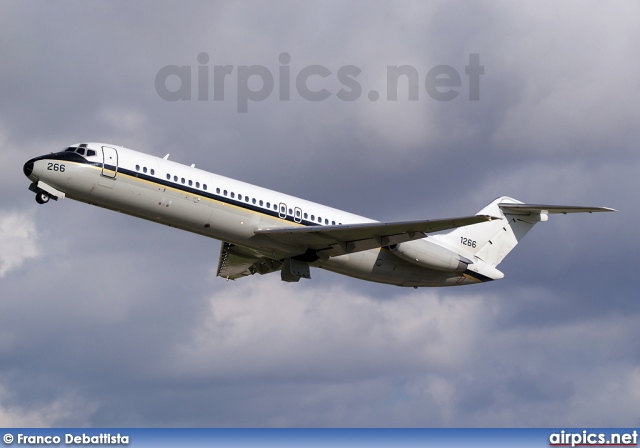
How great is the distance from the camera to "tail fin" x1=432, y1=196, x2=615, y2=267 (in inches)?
1825

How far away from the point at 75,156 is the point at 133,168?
2.04m

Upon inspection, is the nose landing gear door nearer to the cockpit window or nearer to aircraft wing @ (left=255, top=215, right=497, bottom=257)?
the cockpit window

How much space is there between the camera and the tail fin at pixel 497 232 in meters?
46.3

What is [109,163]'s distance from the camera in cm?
3634

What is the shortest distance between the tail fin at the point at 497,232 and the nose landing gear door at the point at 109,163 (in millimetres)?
15746

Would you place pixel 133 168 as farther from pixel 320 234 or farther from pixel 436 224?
pixel 436 224

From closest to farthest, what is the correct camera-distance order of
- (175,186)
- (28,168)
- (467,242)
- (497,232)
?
(28,168) → (175,186) → (467,242) → (497,232)

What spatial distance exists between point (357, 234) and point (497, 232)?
1032 centimetres

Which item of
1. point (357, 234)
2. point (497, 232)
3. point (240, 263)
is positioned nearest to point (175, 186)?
point (357, 234)

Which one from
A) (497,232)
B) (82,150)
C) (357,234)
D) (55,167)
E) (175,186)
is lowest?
(357,234)

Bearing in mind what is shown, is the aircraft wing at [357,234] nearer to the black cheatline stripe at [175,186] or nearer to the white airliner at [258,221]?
the white airliner at [258,221]

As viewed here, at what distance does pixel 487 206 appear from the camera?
47.2 metres

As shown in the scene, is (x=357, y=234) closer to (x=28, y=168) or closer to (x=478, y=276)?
(x=478, y=276)

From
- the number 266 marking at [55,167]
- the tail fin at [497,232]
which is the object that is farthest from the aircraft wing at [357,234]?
the number 266 marking at [55,167]
